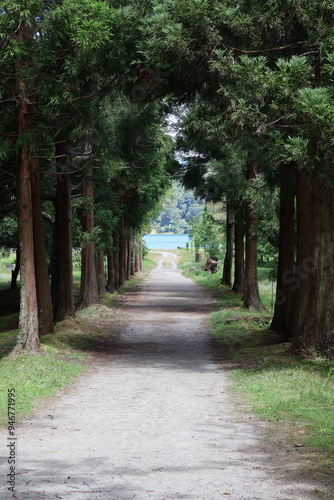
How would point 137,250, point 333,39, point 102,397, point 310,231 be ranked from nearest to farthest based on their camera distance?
1. point 102,397
2. point 333,39
3. point 310,231
4. point 137,250

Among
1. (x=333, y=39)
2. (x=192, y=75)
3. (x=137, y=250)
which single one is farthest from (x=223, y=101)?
(x=137, y=250)

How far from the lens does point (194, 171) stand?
23953 mm

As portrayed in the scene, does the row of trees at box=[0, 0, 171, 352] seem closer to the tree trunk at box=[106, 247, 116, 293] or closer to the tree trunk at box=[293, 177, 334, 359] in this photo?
Result: the tree trunk at box=[293, 177, 334, 359]

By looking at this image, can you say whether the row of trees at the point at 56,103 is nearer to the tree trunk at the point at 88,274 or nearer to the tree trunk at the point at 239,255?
the tree trunk at the point at 88,274

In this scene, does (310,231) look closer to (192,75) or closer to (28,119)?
(192,75)

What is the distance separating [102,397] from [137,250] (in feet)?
151

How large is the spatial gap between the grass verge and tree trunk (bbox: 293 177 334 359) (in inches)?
18.7

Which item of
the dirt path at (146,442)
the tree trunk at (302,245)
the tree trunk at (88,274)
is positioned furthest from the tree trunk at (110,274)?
the dirt path at (146,442)

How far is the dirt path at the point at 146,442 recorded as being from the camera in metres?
5.45

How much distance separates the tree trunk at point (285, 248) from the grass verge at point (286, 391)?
0.55m

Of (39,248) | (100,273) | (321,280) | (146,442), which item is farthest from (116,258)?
(146,442)

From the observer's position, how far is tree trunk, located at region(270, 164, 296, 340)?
1556 centimetres

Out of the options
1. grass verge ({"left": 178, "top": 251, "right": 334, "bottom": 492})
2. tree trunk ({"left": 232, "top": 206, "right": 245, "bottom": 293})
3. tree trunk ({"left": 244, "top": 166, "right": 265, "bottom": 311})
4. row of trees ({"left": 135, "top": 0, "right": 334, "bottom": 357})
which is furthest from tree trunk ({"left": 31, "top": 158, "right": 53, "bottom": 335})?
tree trunk ({"left": 232, "top": 206, "right": 245, "bottom": 293})

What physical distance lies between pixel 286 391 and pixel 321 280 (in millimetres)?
3288
